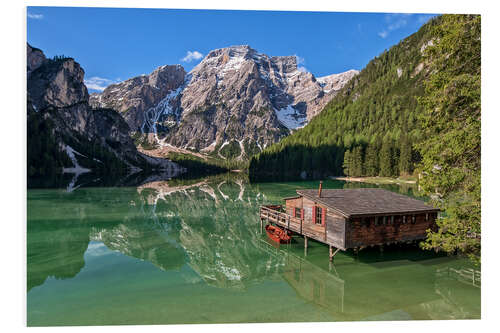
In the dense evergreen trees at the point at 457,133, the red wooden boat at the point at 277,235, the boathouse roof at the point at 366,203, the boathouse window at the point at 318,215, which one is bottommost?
the red wooden boat at the point at 277,235

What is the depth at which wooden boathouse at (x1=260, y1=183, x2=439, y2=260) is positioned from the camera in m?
20.3

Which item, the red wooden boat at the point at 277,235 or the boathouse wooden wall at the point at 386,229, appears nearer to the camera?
the boathouse wooden wall at the point at 386,229

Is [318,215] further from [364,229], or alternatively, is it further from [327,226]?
[364,229]

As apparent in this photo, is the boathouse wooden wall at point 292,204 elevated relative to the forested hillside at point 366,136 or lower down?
lower down

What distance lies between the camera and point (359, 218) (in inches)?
808

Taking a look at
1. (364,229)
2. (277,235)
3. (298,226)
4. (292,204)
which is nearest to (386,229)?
(364,229)

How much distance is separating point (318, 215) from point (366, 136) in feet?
446

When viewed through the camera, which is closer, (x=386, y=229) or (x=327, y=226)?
(x=386, y=229)

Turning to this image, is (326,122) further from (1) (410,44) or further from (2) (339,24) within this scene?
(2) (339,24)

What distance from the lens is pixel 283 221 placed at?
27.5m

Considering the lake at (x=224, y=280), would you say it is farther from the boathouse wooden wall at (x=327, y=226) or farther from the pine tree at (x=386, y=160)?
the pine tree at (x=386, y=160)

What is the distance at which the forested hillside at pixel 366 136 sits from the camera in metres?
110

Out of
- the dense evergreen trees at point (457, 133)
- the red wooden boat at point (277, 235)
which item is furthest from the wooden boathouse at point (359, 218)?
the dense evergreen trees at point (457, 133)
